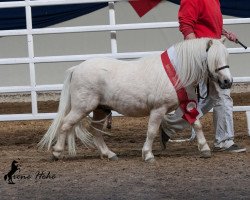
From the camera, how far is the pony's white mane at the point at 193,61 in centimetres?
809

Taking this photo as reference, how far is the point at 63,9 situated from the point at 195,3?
451cm

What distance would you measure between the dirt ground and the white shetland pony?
10.0 inches

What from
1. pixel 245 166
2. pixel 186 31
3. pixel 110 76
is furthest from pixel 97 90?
pixel 245 166

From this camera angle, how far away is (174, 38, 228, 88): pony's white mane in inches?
319

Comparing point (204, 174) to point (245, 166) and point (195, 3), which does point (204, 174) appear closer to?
point (245, 166)

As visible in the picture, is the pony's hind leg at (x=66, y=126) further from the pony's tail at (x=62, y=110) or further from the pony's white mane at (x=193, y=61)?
the pony's white mane at (x=193, y=61)

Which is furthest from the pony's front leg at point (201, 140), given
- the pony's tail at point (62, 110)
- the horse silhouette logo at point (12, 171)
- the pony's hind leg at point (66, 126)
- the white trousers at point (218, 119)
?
the horse silhouette logo at point (12, 171)

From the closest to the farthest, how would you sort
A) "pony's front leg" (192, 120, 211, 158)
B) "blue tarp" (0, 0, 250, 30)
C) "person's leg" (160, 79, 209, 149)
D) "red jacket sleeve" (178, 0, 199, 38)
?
1. "pony's front leg" (192, 120, 211, 158)
2. "red jacket sleeve" (178, 0, 199, 38)
3. "person's leg" (160, 79, 209, 149)
4. "blue tarp" (0, 0, 250, 30)

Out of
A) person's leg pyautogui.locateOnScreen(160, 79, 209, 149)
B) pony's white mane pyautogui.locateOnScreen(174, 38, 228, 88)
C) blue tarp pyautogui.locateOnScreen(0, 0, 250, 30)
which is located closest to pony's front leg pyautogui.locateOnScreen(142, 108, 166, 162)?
pony's white mane pyautogui.locateOnScreen(174, 38, 228, 88)

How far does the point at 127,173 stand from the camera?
7.70m

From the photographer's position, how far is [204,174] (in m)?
7.57

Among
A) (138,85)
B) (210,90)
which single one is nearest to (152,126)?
(138,85)

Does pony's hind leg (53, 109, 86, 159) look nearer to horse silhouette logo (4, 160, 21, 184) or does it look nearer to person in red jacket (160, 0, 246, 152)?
horse silhouette logo (4, 160, 21, 184)
